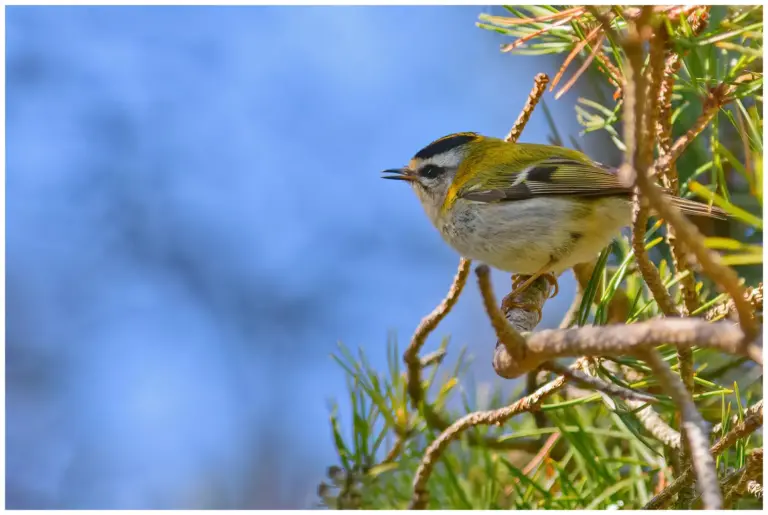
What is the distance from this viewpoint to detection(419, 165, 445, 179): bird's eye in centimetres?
156

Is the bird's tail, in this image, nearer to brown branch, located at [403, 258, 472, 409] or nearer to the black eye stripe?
brown branch, located at [403, 258, 472, 409]

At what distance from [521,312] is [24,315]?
2801 mm

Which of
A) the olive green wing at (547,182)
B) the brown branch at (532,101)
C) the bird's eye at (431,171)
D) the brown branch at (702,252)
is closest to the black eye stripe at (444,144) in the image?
the bird's eye at (431,171)

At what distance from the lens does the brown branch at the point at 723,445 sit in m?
0.79

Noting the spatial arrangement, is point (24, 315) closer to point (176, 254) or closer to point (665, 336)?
point (176, 254)

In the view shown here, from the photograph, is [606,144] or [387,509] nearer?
[387,509]

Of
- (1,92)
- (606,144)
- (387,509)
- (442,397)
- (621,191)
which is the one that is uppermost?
(1,92)

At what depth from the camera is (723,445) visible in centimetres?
81

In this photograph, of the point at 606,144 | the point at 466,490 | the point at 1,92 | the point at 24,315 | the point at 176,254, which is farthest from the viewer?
the point at 176,254

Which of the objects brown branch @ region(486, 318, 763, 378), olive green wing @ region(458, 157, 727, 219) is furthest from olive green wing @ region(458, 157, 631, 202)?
brown branch @ region(486, 318, 763, 378)

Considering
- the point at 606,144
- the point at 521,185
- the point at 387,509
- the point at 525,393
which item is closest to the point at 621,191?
the point at 521,185

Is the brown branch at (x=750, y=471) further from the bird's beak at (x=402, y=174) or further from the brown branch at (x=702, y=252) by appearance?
the bird's beak at (x=402, y=174)

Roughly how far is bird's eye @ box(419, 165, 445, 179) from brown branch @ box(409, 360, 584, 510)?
0.74 meters

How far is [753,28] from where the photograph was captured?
0.83 metres
